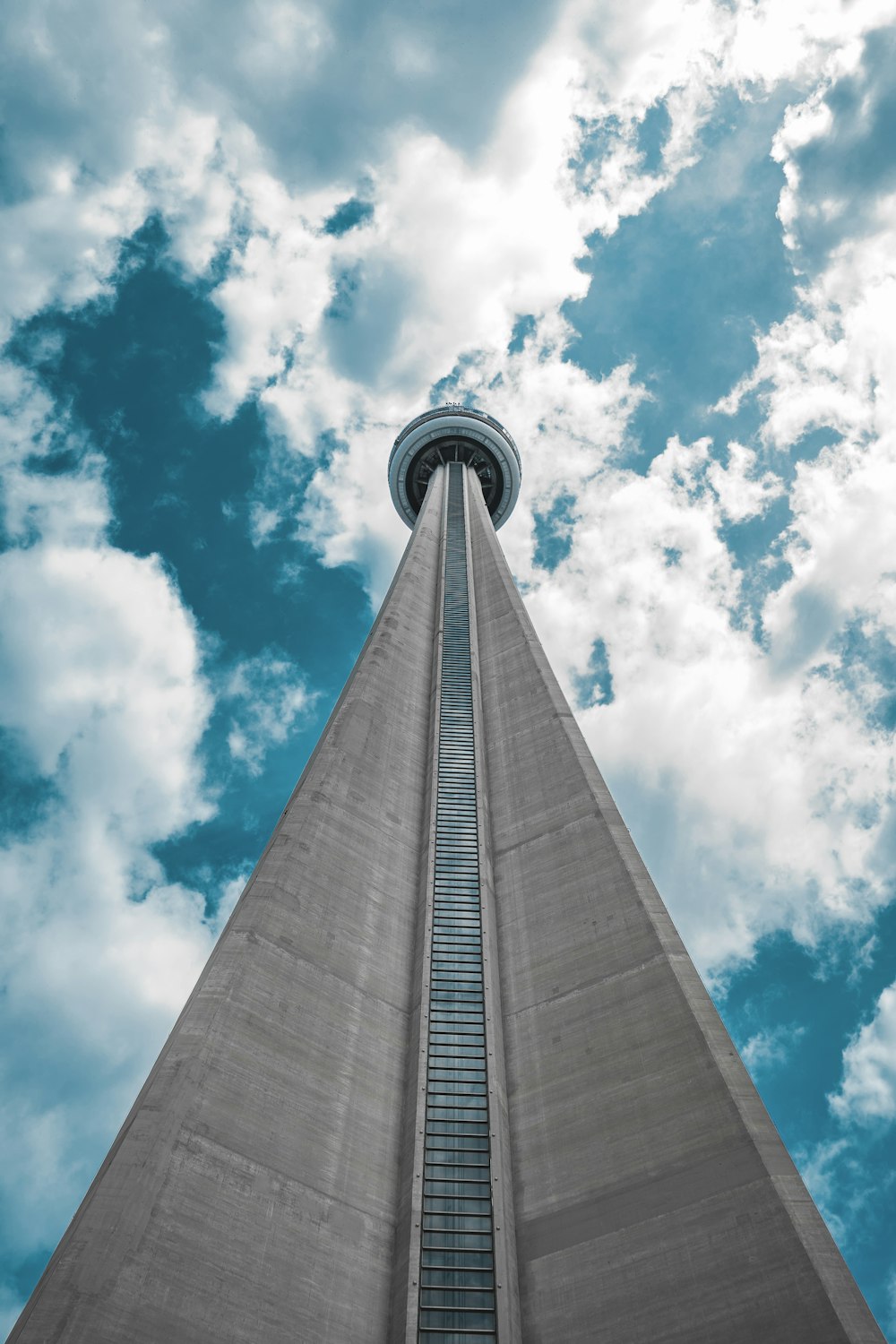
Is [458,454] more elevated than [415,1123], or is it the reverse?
[458,454]

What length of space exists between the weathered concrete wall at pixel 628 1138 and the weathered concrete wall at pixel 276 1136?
2.36m

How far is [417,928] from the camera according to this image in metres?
19.9

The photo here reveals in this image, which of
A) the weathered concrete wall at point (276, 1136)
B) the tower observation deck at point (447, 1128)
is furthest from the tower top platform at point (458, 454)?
the weathered concrete wall at point (276, 1136)

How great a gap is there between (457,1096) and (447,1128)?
→ 2.10 feet

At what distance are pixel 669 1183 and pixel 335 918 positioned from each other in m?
8.15

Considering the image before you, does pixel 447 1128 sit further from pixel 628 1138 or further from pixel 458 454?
pixel 458 454

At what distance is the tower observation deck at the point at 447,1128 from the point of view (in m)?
11.1

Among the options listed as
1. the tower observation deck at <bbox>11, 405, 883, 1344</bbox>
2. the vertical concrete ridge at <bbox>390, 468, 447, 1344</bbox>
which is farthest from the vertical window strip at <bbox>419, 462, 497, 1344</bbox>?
the vertical concrete ridge at <bbox>390, 468, 447, 1344</bbox>

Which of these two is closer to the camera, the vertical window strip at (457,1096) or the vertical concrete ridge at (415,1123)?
the vertical concrete ridge at (415,1123)

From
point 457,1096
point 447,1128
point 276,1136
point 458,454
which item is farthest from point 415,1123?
point 458,454

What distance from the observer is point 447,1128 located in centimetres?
1527

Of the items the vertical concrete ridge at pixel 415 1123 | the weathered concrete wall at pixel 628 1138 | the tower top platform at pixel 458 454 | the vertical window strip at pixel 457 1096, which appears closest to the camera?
the weathered concrete wall at pixel 628 1138

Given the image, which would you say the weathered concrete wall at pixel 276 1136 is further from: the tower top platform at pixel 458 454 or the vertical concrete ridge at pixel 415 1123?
the tower top platform at pixel 458 454

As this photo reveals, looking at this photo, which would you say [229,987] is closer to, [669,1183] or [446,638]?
[669,1183]
